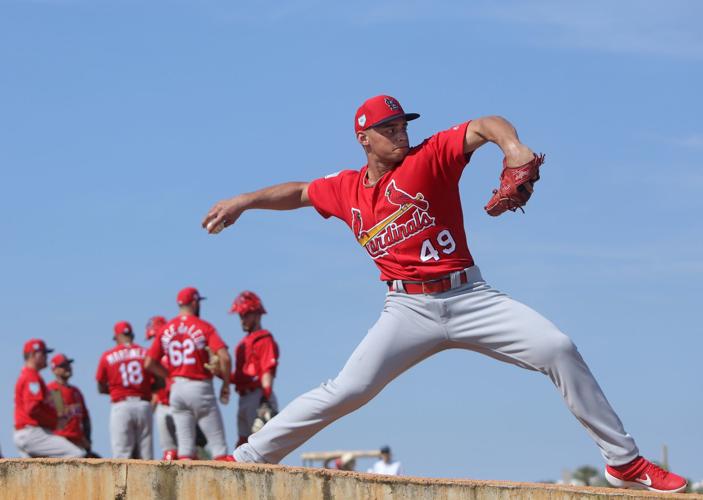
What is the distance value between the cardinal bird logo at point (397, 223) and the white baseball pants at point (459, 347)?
326 millimetres

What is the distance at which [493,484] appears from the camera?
21.1 feet

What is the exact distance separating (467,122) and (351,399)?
1.78 m

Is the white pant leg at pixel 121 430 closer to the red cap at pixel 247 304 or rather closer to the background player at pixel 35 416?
the background player at pixel 35 416

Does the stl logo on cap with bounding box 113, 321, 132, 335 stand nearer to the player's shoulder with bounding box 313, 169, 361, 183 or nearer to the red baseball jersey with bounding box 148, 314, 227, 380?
the red baseball jersey with bounding box 148, 314, 227, 380

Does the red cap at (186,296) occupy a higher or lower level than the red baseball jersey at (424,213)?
higher

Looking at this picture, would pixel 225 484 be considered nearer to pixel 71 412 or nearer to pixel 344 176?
pixel 344 176

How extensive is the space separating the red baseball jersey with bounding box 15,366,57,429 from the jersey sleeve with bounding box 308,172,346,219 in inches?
316

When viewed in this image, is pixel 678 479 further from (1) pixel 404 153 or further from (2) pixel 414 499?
(1) pixel 404 153

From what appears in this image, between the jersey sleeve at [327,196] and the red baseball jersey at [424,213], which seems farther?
the jersey sleeve at [327,196]

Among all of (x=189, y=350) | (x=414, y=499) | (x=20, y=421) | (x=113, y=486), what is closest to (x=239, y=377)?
(x=189, y=350)

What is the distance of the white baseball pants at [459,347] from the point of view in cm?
676

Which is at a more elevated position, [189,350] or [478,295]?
[189,350]

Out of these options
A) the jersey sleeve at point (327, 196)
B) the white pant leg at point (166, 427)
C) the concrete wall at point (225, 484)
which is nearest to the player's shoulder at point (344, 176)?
the jersey sleeve at point (327, 196)

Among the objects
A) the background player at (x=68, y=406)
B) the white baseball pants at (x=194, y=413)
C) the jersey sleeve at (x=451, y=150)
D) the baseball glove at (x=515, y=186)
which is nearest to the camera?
the baseball glove at (x=515, y=186)
